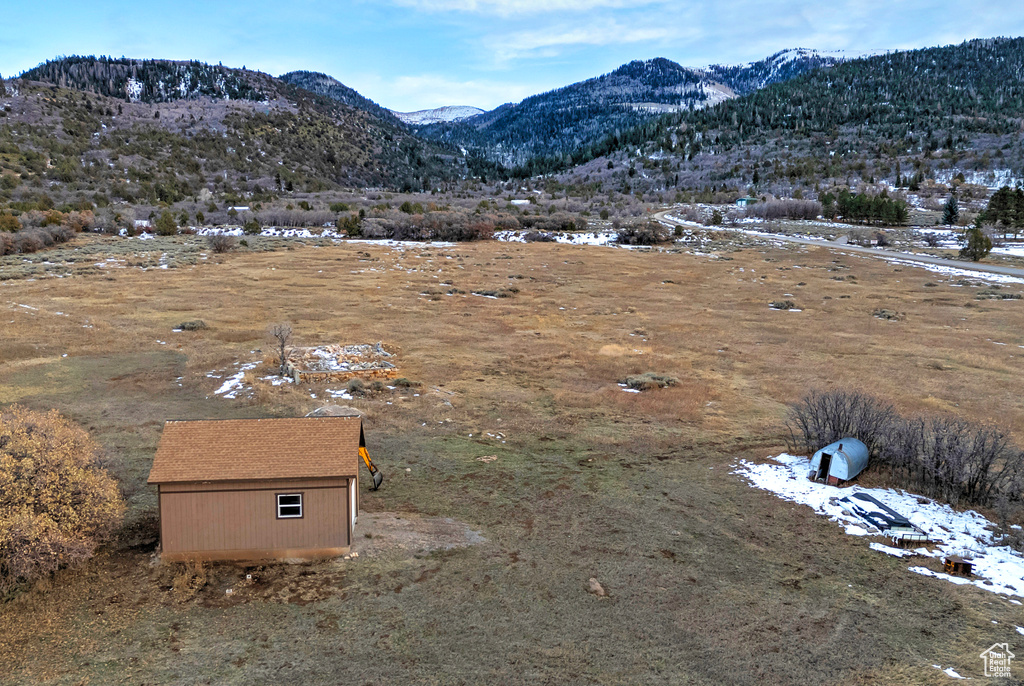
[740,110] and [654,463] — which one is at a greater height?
[740,110]

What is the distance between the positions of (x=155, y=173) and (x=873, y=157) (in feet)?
419

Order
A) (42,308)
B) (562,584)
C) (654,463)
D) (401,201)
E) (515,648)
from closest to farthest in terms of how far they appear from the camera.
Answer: (515,648)
(562,584)
(654,463)
(42,308)
(401,201)

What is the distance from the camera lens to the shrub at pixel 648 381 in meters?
22.5

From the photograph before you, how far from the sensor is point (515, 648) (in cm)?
963

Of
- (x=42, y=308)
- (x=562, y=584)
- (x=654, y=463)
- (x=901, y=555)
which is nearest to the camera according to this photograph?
(x=562, y=584)

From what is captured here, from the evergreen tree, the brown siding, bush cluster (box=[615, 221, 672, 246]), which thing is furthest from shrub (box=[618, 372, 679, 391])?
bush cluster (box=[615, 221, 672, 246])

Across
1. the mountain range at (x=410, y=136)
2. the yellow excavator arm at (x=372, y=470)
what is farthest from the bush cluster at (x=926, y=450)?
the mountain range at (x=410, y=136)

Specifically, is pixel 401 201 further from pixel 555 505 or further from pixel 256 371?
pixel 555 505

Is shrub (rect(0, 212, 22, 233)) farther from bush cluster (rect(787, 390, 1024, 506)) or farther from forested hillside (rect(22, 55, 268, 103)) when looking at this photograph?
forested hillside (rect(22, 55, 268, 103))

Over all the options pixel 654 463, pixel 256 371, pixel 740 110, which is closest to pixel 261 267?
pixel 256 371

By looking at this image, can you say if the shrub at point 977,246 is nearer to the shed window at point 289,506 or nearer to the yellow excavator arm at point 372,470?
the yellow excavator arm at point 372,470

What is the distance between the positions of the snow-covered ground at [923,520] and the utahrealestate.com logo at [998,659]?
6.13 ft

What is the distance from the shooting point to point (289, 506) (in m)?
11.8

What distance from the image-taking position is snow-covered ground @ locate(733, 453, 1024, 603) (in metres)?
11.5
